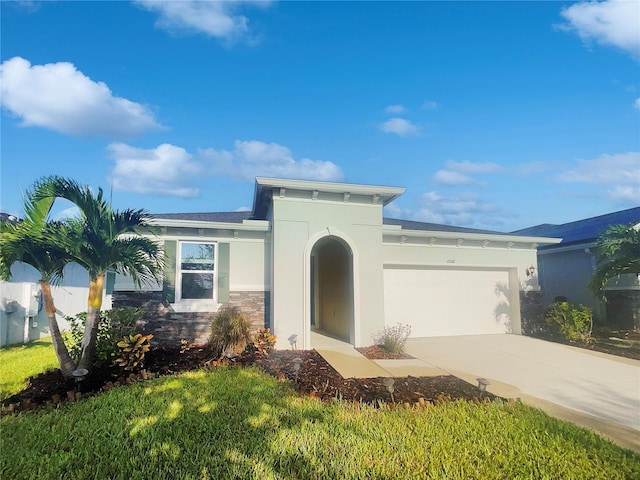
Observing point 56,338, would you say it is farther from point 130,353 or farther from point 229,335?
point 229,335

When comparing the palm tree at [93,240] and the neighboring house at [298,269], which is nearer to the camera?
the palm tree at [93,240]

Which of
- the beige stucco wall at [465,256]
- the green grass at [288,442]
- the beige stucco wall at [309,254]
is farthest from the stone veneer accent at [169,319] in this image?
the beige stucco wall at [465,256]

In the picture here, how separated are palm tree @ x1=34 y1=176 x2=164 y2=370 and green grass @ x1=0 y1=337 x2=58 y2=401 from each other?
45.3 inches

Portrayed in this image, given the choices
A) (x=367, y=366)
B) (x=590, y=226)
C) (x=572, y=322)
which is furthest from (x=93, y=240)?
(x=590, y=226)

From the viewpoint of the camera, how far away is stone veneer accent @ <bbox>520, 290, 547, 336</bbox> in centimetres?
1294

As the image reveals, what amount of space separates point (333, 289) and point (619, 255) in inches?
380

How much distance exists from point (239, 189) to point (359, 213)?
8547 millimetres

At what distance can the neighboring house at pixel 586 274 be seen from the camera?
12539 mm

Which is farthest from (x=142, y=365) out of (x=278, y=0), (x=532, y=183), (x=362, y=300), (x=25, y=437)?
(x=532, y=183)

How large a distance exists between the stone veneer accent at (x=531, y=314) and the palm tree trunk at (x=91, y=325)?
1365cm

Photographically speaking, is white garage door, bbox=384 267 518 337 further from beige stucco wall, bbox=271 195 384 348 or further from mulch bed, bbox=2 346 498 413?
mulch bed, bbox=2 346 498 413

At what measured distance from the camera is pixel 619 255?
11148 mm

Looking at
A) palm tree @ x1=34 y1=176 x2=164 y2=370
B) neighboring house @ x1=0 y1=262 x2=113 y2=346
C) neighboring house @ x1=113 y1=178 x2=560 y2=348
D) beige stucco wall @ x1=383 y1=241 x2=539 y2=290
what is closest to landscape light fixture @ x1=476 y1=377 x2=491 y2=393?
neighboring house @ x1=113 y1=178 x2=560 y2=348

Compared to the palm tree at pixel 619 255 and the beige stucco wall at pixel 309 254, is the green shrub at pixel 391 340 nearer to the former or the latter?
the beige stucco wall at pixel 309 254
